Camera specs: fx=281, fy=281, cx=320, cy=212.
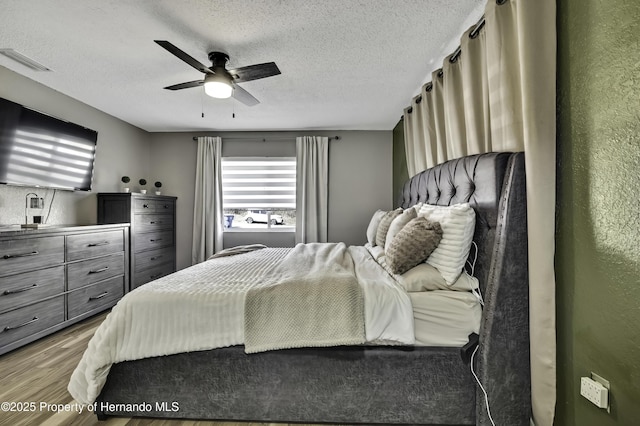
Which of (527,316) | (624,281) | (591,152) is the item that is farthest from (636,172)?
(527,316)

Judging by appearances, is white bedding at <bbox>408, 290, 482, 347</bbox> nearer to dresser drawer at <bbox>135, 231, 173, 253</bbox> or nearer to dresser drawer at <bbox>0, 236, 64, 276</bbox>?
dresser drawer at <bbox>0, 236, 64, 276</bbox>

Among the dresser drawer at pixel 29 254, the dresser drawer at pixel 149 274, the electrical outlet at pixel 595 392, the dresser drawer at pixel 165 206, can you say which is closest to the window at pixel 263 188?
the dresser drawer at pixel 165 206

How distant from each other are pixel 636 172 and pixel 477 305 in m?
0.79

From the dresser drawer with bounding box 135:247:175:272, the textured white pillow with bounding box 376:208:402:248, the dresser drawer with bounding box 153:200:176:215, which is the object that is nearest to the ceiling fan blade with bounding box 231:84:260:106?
the textured white pillow with bounding box 376:208:402:248

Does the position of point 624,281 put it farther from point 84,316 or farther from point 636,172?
point 84,316

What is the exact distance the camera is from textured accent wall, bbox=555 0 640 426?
0.95m

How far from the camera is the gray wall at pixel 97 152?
8.61 feet

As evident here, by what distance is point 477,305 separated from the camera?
1375 millimetres

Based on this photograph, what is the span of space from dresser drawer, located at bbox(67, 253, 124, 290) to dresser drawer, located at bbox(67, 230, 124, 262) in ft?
0.22

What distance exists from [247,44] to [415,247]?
6.34 ft

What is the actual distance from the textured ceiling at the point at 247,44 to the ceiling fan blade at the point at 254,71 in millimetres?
251

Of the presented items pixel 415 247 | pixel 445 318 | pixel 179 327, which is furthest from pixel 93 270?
pixel 445 318

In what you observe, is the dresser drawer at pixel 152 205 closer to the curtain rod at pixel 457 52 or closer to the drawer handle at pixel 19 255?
the drawer handle at pixel 19 255

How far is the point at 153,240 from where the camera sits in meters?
3.97
